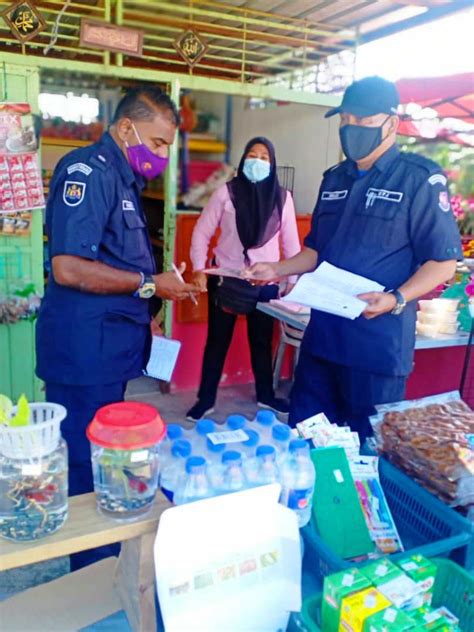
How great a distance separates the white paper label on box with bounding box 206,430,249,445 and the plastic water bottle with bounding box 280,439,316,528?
0.36 feet

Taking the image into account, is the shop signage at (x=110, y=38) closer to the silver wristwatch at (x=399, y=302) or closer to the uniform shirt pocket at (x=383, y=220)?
the uniform shirt pocket at (x=383, y=220)

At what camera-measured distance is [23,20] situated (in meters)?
3.21

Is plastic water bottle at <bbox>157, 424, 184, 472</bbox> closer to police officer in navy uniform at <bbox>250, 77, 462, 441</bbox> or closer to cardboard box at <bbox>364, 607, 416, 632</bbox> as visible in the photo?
cardboard box at <bbox>364, 607, 416, 632</bbox>

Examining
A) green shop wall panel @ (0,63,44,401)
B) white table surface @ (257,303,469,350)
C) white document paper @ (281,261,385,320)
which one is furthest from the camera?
green shop wall panel @ (0,63,44,401)

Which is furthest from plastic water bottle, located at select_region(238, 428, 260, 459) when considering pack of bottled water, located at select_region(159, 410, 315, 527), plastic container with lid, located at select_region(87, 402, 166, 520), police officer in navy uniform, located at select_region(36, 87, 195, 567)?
police officer in navy uniform, located at select_region(36, 87, 195, 567)

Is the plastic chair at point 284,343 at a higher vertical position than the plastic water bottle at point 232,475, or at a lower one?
lower

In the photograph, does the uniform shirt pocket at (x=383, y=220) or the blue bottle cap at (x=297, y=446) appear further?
the uniform shirt pocket at (x=383, y=220)

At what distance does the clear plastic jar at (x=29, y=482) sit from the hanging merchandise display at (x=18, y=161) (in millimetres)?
2659

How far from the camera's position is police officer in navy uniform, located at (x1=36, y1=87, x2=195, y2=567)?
1821 mm

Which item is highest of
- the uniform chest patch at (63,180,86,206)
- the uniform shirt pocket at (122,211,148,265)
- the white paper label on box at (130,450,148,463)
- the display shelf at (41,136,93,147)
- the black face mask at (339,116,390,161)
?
the display shelf at (41,136,93,147)

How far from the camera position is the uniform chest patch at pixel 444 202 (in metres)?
1.89

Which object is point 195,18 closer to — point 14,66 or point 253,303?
point 14,66

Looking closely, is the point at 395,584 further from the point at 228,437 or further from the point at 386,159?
the point at 386,159

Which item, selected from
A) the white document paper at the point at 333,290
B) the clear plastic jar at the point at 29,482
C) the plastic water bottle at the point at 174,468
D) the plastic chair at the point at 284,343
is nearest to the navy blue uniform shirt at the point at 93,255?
the white document paper at the point at 333,290
